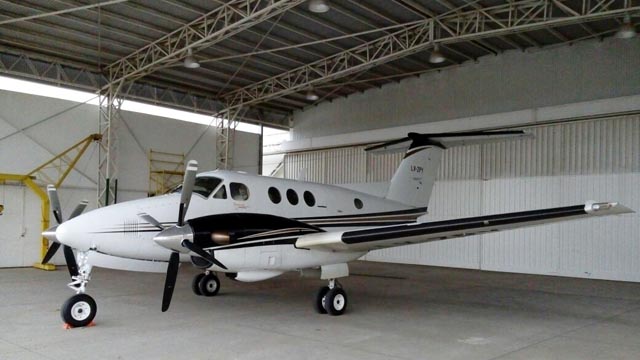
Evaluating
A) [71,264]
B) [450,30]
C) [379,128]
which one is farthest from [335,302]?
[379,128]

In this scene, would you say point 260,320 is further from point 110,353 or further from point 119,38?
point 119,38

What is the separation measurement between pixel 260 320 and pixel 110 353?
3189 millimetres

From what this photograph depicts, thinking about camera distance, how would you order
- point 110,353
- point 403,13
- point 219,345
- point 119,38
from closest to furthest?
1. point 110,353
2. point 219,345
3. point 403,13
4. point 119,38

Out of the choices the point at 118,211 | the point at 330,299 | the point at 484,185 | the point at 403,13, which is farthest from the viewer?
the point at 484,185

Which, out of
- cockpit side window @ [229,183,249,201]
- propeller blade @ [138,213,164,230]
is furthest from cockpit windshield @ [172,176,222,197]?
propeller blade @ [138,213,164,230]

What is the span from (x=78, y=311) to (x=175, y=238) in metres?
2.07

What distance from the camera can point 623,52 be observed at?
18.2 metres

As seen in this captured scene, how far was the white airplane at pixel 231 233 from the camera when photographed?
870cm

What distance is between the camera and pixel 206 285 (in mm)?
12633

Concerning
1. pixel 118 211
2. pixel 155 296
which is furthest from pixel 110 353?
pixel 155 296

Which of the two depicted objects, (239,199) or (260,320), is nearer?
(260,320)

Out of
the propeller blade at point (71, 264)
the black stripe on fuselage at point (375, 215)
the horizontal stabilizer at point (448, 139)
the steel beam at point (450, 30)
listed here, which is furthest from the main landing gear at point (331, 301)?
the steel beam at point (450, 30)

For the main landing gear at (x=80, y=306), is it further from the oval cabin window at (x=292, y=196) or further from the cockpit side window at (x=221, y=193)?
the oval cabin window at (x=292, y=196)

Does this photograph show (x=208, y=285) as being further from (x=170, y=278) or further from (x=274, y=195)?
(x=170, y=278)
